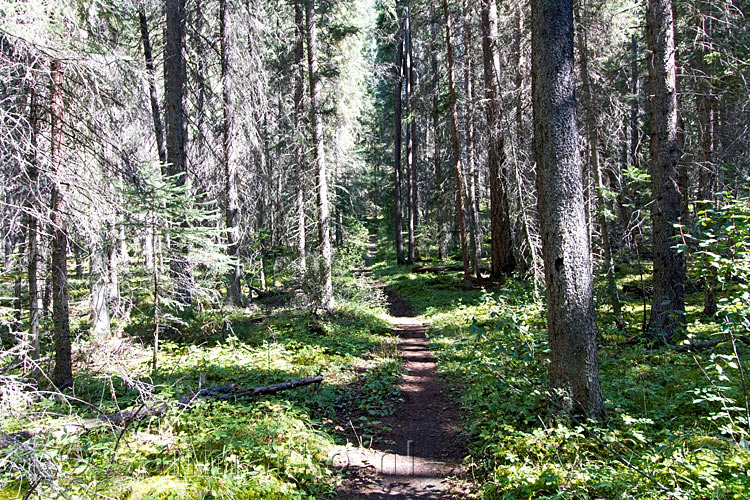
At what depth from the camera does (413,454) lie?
17.8 ft

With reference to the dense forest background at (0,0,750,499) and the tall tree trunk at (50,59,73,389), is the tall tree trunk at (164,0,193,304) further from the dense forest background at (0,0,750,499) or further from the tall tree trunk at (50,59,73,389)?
the tall tree trunk at (50,59,73,389)

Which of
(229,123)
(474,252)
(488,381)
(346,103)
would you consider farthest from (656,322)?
(346,103)

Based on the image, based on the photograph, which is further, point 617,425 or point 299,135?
point 299,135

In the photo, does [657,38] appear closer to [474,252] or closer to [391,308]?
[474,252]

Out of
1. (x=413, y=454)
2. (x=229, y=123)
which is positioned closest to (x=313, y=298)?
(x=229, y=123)

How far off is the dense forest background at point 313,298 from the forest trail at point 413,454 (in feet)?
0.89

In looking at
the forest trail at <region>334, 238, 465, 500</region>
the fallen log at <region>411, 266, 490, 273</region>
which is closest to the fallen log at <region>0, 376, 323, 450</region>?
the forest trail at <region>334, 238, 465, 500</region>

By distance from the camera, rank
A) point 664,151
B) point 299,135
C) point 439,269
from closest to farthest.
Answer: point 664,151 < point 299,135 < point 439,269

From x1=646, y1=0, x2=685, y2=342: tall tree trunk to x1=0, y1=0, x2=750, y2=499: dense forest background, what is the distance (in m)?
0.04

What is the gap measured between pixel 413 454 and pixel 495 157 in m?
10.9

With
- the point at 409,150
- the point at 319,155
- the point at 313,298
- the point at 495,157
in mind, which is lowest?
the point at 313,298

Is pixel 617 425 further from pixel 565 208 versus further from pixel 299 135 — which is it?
pixel 299 135

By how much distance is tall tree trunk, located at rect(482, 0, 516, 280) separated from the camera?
13.3 metres

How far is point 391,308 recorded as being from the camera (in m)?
17.1
